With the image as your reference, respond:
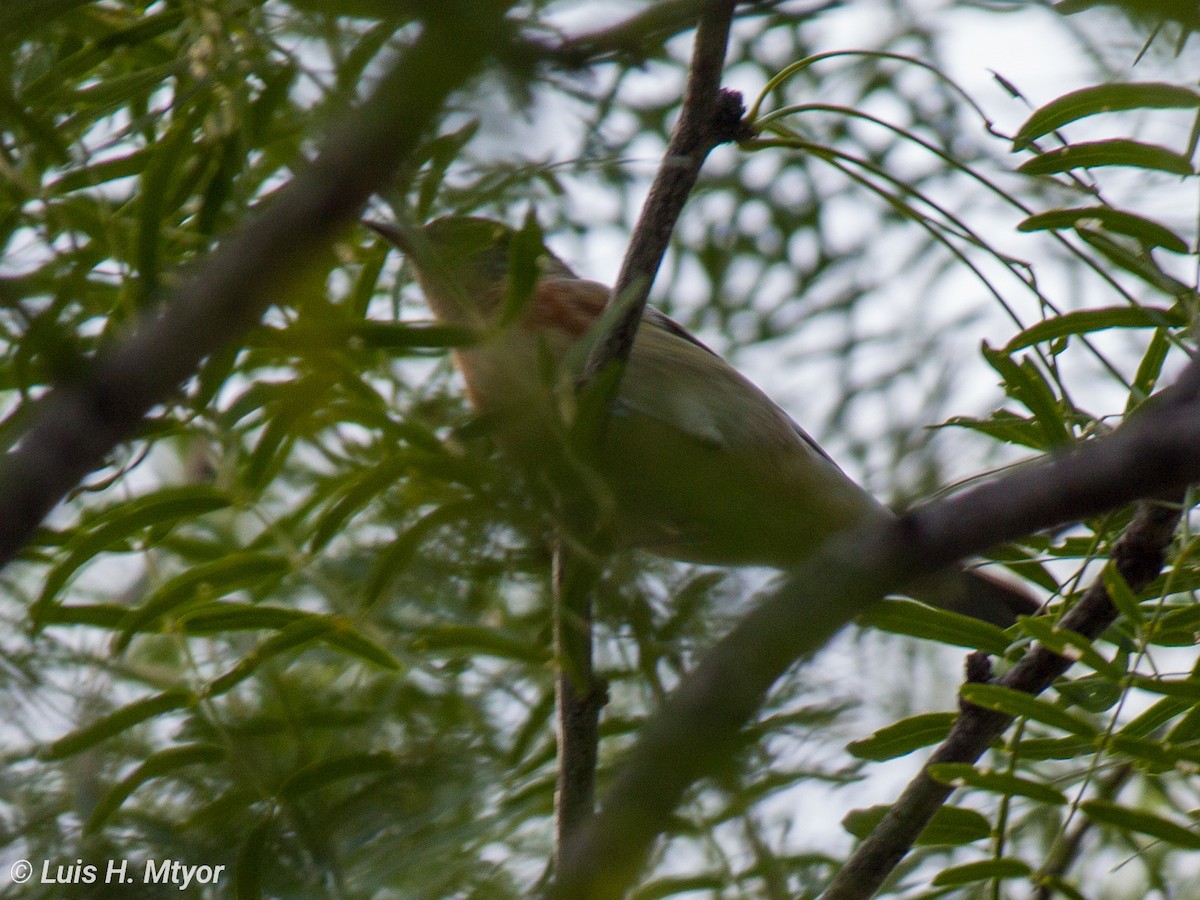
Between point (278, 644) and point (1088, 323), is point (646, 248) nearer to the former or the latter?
point (1088, 323)

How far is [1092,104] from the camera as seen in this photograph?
2004mm

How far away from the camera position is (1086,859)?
321cm

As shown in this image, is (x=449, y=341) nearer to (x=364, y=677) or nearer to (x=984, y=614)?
(x=364, y=677)

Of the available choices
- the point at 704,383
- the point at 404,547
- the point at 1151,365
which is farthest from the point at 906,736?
the point at 704,383

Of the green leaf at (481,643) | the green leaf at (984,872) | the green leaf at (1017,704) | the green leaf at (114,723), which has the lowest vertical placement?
the green leaf at (984,872)

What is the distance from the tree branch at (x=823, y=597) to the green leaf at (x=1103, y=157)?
947 mm

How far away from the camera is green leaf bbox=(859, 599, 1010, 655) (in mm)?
2031

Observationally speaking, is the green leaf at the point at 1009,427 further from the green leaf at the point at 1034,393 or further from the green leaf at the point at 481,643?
the green leaf at the point at 481,643

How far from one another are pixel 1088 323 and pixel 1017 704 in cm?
65

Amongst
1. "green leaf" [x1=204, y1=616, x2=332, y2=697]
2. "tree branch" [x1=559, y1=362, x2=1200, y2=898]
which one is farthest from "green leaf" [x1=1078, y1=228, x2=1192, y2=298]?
"green leaf" [x1=204, y1=616, x2=332, y2=697]

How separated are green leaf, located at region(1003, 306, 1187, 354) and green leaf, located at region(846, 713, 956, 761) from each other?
0.61m

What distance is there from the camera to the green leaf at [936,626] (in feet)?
6.66

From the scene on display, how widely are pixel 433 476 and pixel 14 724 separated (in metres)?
0.87

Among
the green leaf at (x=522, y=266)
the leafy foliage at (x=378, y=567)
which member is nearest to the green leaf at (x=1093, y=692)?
the leafy foliage at (x=378, y=567)
